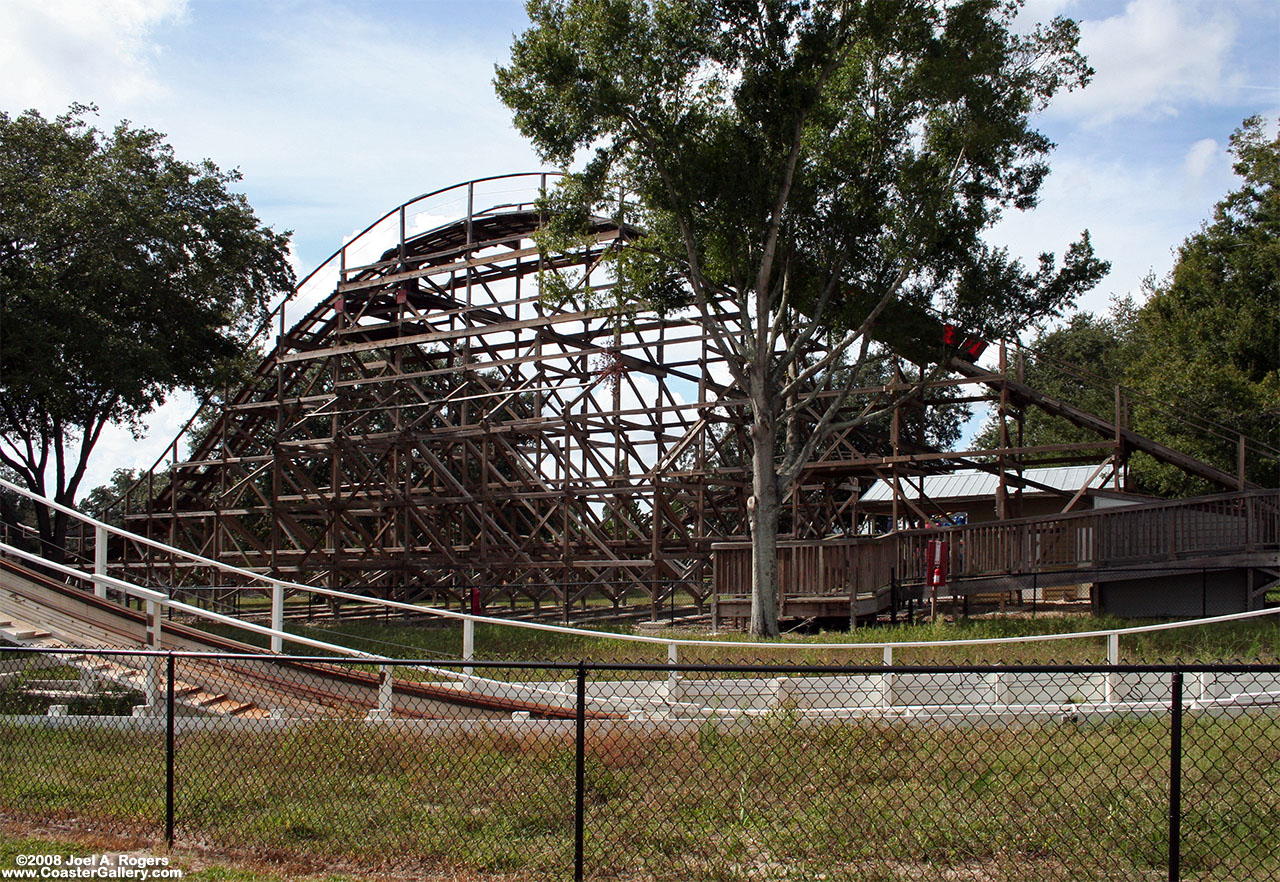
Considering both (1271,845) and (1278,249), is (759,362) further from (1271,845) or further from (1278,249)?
(1278,249)

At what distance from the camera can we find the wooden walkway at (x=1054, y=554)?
58.7ft

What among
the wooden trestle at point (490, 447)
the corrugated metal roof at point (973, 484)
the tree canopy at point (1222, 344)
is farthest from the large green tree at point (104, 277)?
the tree canopy at point (1222, 344)

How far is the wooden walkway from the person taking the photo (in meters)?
17.9

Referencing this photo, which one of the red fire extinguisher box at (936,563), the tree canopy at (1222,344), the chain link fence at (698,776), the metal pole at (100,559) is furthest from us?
the tree canopy at (1222,344)

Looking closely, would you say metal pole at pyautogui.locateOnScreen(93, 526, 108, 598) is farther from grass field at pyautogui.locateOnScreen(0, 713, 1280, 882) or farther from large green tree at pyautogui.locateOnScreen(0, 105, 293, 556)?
large green tree at pyautogui.locateOnScreen(0, 105, 293, 556)

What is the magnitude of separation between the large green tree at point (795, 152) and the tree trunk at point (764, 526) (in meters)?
0.03

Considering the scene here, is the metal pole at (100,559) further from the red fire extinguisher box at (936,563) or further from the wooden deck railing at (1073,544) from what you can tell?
the red fire extinguisher box at (936,563)

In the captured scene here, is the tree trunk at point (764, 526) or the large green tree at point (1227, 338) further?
the large green tree at point (1227, 338)

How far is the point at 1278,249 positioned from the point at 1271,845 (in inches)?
1086

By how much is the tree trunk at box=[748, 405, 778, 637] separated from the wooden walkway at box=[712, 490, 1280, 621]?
4.42ft

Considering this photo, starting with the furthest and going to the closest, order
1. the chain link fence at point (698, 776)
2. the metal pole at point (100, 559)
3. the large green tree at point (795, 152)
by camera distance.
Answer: the large green tree at point (795, 152) → the metal pole at point (100, 559) → the chain link fence at point (698, 776)

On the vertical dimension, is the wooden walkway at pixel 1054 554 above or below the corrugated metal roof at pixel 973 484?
below

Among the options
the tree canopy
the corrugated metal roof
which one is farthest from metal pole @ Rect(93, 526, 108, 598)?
the tree canopy

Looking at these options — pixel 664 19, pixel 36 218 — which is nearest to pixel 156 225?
pixel 36 218
